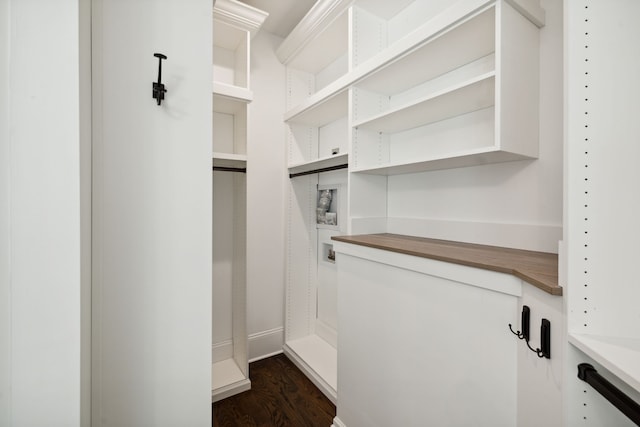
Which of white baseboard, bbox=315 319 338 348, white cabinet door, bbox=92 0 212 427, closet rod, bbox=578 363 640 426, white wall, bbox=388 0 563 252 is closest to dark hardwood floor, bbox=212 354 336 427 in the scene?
white baseboard, bbox=315 319 338 348

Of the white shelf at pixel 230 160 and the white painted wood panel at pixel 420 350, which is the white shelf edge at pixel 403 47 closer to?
the white shelf at pixel 230 160

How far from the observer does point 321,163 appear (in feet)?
7.20

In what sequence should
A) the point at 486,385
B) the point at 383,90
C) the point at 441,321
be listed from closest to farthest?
the point at 486,385
the point at 441,321
the point at 383,90

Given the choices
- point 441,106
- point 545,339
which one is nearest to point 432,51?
point 441,106

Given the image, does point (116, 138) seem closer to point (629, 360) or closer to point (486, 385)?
point (629, 360)

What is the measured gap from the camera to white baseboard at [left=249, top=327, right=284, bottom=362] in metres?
2.44

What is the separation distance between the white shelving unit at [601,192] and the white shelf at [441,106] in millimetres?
437

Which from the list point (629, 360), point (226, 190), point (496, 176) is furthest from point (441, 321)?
point (226, 190)

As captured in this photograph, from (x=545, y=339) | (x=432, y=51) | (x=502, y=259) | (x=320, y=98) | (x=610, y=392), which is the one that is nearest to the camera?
(x=610, y=392)

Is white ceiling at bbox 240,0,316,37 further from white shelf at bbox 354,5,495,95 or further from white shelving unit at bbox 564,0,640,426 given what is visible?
white shelving unit at bbox 564,0,640,426

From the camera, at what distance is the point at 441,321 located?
3.49 feet

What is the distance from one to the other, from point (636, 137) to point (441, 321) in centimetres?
78

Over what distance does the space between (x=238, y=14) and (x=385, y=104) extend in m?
1.15

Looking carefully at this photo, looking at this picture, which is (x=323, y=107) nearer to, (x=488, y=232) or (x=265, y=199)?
(x=265, y=199)
